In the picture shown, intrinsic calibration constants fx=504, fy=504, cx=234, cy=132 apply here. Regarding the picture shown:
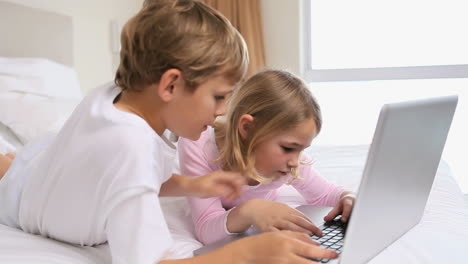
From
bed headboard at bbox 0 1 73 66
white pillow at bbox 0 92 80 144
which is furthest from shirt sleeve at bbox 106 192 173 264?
bed headboard at bbox 0 1 73 66

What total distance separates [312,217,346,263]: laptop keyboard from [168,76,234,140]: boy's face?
34 centimetres

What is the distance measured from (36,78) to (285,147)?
1278mm

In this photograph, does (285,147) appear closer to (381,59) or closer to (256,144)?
(256,144)

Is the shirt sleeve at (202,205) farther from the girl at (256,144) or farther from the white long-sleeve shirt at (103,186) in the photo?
the white long-sleeve shirt at (103,186)

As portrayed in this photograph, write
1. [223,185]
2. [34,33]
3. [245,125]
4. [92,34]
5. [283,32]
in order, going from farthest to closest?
[283,32], [92,34], [34,33], [245,125], [223,185]

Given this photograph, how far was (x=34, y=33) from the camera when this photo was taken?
2.41m

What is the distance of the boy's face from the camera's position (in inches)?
40.8

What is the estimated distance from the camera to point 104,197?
87 cm

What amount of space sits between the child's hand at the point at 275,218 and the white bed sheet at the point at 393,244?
0.47 ft

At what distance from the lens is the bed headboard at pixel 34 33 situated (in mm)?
2250

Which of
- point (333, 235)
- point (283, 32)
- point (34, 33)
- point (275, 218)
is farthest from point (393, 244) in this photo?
point (283, 32)

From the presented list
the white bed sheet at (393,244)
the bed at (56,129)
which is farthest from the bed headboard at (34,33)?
the white bed sheet at (393,244)

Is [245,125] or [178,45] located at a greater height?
[178,45]

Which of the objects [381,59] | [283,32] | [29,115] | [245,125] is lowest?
[381,59]
